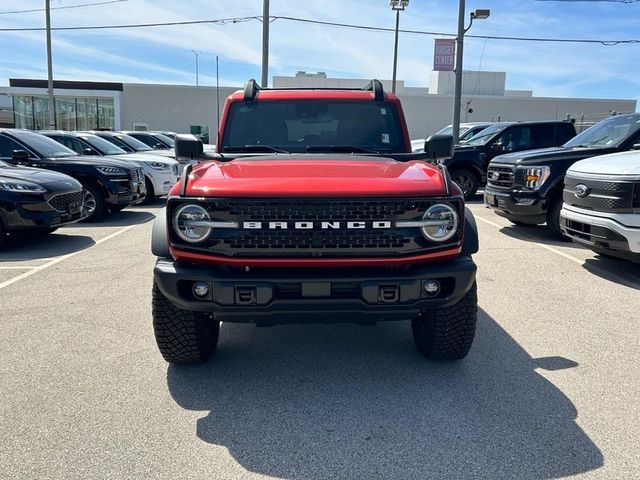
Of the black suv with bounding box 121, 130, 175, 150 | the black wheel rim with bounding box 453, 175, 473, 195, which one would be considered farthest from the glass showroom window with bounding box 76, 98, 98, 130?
the black wheel rim with bounding box 453, 175, 473, 195

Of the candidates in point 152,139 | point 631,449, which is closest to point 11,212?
point 631,449

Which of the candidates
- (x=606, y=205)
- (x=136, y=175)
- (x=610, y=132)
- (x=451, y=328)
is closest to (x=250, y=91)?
(x=451, y=328)

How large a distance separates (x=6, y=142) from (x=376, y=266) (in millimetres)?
8978

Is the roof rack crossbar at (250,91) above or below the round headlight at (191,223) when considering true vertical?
above

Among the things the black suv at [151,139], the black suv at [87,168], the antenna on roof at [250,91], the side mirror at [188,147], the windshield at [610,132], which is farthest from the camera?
the black suv at [151,139]

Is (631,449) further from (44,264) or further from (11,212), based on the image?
(11,212)

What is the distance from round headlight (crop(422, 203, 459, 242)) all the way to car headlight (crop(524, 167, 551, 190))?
5.65m

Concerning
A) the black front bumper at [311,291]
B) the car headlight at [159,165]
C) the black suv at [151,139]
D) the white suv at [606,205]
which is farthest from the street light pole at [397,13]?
the black front bumper at [311,291]

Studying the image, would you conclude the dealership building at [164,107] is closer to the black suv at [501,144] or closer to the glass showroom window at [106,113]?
the glass showroom window at [106,113]

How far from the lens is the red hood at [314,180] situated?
300 cm

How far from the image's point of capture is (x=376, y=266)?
3.08m

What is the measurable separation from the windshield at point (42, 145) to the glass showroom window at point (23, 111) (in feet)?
125

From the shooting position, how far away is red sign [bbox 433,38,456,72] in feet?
57.7

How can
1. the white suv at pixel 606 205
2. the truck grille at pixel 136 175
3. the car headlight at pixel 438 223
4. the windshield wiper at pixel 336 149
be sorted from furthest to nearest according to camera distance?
the truck grille at pixel 136 175, the white suv at pixel 606 205, the windshield wiper at pixel 336 149, the car headlight at pixel 438 223
